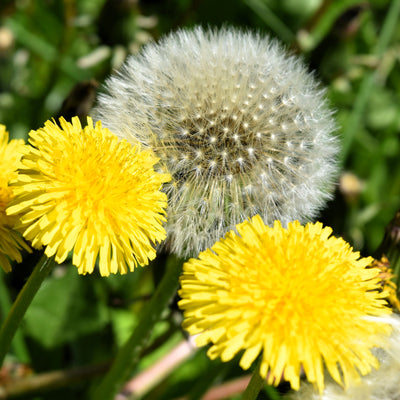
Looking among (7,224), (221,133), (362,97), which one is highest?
(362,97)

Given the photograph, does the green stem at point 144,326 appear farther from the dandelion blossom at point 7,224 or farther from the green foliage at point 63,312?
the green foliage at point 63,312

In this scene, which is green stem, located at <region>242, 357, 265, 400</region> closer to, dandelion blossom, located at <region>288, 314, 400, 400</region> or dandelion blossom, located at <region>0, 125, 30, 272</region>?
dandelion blossom, located at <region>288, 314, 400, 400</region>

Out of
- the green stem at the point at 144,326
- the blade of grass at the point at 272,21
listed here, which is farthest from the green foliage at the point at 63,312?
the blade of grass at the point at 272,21

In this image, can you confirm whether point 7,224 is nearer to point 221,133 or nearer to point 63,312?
point 221,133

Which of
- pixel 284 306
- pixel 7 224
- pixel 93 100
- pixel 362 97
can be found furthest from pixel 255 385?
pixel 362 97

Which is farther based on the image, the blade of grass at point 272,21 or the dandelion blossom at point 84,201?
the blade of grass at point 272,21

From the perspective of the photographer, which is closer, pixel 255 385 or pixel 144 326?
pixel 255 385

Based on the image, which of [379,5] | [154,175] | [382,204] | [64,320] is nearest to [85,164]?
[154,175]
